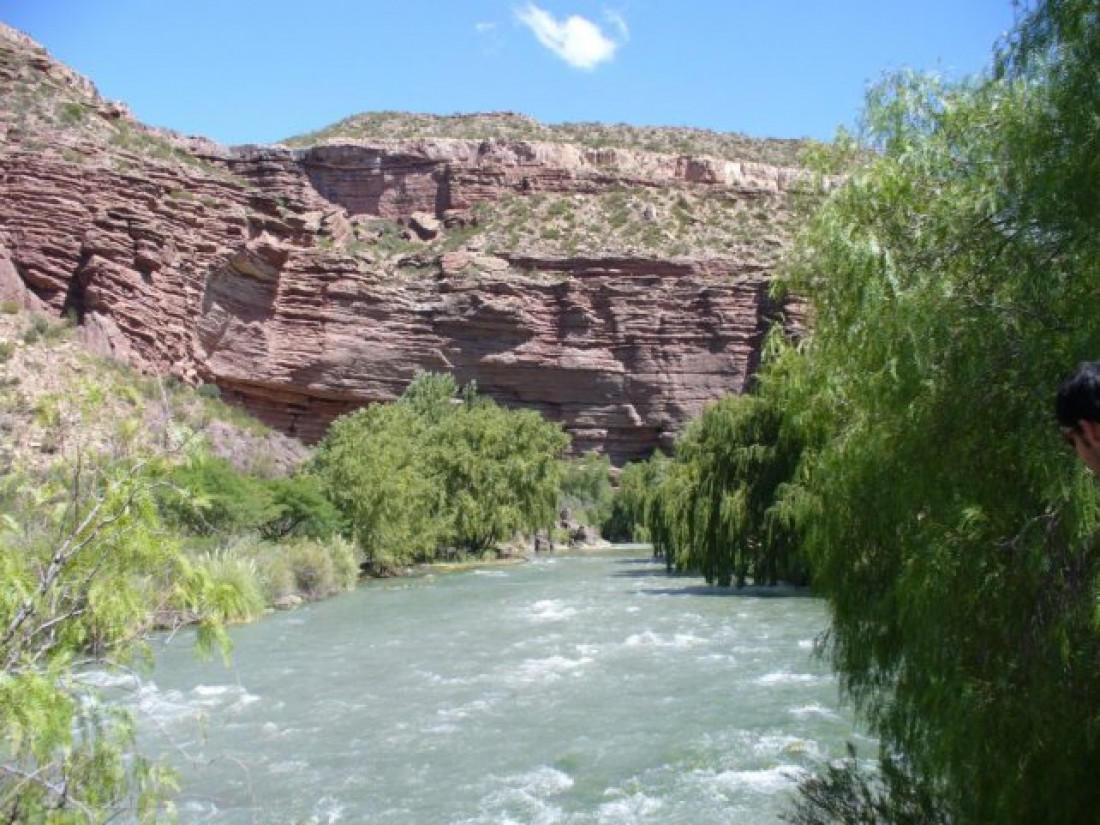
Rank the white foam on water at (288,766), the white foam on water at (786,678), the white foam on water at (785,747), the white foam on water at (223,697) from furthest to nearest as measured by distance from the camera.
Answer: the white foam on water at (786,678) → the white foam on water at (223,697) → the white foam on water at (288,766) → the white foam on water at (785,747)

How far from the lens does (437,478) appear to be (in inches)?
1430

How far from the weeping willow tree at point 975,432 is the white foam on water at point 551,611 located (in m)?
13.5

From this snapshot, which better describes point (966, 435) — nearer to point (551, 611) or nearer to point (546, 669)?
point (546, 669)

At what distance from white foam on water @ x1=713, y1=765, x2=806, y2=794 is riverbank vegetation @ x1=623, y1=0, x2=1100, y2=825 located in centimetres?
201

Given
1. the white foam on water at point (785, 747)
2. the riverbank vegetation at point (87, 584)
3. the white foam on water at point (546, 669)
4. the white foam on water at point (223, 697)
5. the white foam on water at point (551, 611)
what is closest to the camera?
the riverbank vegetation at point (87, 584)

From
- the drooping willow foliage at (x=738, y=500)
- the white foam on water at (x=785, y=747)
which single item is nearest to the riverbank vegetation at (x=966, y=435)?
the white foam on water at (x=785, y=747)

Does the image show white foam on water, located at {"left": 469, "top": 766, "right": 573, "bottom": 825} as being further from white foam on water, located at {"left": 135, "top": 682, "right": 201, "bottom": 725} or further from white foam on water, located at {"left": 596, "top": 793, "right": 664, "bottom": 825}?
white foam on water, located at {"left": 135, "top": 682, "right": 201, "bottom": 725}

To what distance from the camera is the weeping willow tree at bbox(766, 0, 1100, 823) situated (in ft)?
13.9

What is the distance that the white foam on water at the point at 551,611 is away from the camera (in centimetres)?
1933

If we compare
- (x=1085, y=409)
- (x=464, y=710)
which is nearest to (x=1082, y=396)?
(x=1085, y=409)

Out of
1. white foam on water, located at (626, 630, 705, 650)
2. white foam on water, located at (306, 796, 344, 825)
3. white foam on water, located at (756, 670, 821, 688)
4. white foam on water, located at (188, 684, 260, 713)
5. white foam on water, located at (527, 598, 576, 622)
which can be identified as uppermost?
white foam on water, located at (527, 598, 576, 622)

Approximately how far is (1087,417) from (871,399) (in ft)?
12.1

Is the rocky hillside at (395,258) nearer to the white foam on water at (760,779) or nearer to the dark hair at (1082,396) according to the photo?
the white foam on water at (760,779)

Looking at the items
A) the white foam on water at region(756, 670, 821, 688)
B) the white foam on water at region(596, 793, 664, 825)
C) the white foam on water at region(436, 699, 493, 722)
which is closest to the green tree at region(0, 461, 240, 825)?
the white foam on water at region(596, 793, 664, 825)
